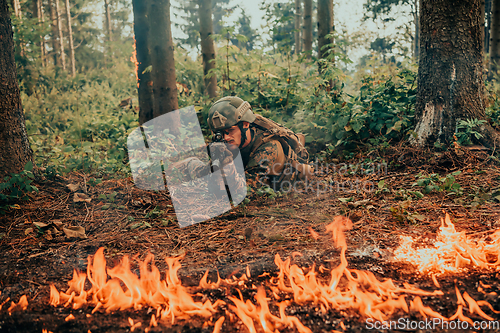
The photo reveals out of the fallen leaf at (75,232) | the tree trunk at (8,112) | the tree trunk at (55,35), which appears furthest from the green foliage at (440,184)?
the tree trunk at (55,35)

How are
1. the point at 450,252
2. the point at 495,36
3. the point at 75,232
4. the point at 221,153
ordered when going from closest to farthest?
1. the point at 450,252
2. the point at 75,232
3. the point at 221,153
4. the point at 495,36

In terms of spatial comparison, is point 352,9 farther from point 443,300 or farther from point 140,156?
point 443,300

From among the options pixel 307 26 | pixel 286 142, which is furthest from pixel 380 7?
pixel 286 142

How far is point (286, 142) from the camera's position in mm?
4340

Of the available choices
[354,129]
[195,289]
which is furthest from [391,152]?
[195,289]

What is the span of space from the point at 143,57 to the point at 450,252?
17.5 ft

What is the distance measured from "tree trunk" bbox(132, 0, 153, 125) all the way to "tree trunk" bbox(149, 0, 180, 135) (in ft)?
0.61

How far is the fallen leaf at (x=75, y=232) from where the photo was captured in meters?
3.08

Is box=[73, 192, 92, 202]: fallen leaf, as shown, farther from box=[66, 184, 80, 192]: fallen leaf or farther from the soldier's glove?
the soldier's glove

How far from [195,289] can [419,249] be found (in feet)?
5.78

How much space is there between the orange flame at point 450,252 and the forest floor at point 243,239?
0.27 ft

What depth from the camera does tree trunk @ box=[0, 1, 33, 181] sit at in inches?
139

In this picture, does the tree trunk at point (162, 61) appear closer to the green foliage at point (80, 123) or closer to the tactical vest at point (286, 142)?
the green foliage at point (80, 123)

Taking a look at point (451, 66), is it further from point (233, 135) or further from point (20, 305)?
point (20, 305)
